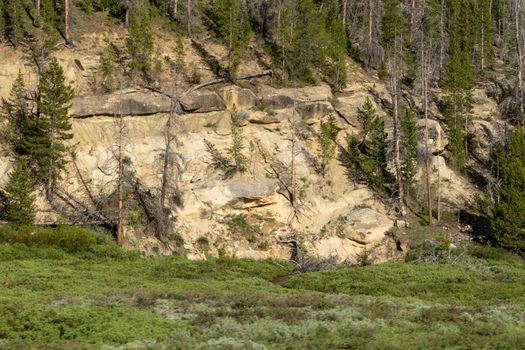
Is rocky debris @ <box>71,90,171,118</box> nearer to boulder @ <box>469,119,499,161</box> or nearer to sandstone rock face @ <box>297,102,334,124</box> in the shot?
sandstone rock face @ <box>297,102,334,124</box>

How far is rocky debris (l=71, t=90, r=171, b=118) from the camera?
1502 inches

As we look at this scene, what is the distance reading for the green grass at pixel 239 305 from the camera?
13.0 metres

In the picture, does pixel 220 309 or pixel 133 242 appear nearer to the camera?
pixel 220 309

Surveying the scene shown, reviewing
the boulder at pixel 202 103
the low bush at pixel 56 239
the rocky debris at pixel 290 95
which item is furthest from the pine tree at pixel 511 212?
the low bush at pixel 56 239

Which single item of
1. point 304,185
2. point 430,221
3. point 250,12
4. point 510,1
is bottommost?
point 430,221

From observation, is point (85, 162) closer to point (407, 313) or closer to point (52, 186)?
point (52, 186)

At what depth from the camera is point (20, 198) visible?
101 feet

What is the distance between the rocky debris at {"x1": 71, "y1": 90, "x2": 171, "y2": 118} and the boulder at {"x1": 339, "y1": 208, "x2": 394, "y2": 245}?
45.3 ft

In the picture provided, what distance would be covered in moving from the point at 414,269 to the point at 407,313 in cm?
1047

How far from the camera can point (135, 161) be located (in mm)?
37531

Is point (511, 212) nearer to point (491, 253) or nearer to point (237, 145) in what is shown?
point (491, 253)

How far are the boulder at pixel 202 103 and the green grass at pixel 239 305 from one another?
1360cm

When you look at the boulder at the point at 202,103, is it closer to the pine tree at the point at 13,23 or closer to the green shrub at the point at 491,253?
the pine tree at the point at 13,23

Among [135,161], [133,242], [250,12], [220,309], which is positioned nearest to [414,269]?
[220,309]
